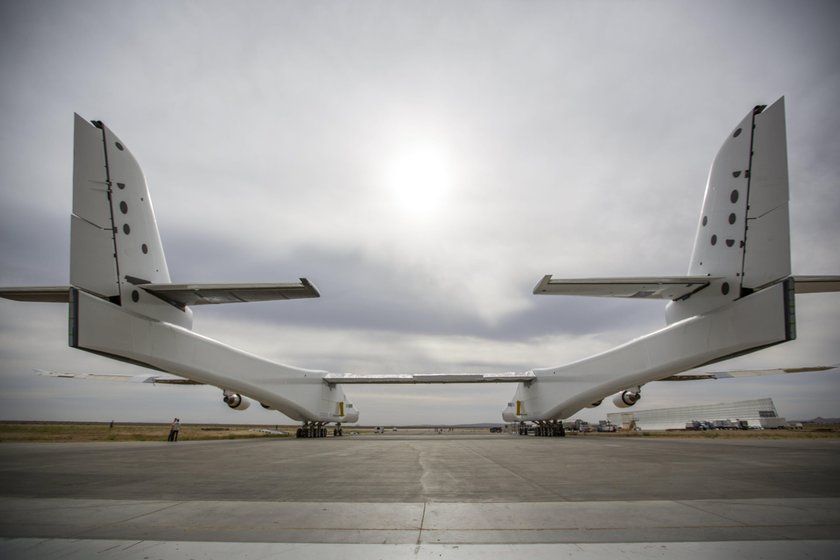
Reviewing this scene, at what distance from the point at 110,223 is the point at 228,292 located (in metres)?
3.58

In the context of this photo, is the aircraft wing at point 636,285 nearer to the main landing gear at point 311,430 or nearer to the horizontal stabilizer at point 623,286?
the horizontal stabilizer at point 623,286

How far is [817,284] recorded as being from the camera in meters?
11.6

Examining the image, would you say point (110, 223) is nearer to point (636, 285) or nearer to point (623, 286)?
point (623, 286)

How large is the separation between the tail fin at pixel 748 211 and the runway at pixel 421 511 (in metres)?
4.52

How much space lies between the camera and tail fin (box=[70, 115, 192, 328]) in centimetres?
1226

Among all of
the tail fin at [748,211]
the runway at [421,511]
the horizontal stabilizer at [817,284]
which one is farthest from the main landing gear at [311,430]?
the horizontal stabilizer at [817,284]

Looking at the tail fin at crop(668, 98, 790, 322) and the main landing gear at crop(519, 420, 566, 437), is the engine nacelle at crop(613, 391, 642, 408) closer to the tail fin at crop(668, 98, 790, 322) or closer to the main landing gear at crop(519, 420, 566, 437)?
the main landing gear at crop(519, 420, 566, 437)

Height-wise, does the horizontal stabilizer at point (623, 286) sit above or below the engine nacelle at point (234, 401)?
above

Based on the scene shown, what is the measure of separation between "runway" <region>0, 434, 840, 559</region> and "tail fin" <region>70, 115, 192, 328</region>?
4.87m

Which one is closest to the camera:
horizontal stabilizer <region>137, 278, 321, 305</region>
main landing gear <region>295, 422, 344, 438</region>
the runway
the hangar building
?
the runway

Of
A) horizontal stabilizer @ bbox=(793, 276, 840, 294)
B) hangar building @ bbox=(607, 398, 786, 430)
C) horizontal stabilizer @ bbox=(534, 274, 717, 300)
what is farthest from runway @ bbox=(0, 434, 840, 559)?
hangar building @ bbox=(607, 398, 786, 430)

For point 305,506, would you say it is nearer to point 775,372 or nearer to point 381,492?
point 381,492

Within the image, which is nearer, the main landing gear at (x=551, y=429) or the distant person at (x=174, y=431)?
the distant person at (x=174, y=431)

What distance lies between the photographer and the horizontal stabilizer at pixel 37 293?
1233cm
